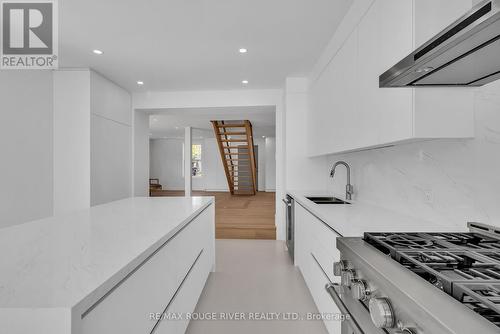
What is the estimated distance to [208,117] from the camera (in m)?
6.16

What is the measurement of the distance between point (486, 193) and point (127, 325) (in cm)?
164

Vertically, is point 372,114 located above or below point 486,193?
above

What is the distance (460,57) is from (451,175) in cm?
74

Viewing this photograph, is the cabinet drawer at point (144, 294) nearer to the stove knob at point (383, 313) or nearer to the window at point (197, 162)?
the stove knob at point (383, 313)

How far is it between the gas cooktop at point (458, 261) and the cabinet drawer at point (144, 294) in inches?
36.8

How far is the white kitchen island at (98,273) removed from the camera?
1.99 ft

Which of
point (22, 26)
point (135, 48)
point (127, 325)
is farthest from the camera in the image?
point (135, 48)

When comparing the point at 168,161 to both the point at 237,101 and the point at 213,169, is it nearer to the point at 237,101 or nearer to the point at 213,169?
the point at 213,169

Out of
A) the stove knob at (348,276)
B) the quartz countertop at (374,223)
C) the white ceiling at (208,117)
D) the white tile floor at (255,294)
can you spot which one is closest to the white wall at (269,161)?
the white ceiling at (208,117)

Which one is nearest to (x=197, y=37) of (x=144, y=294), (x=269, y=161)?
(x=144, y=294)

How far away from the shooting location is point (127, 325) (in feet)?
3.00

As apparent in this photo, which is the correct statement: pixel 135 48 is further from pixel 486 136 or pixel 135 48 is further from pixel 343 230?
pixel 486 136

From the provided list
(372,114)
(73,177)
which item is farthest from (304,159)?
(73,177)

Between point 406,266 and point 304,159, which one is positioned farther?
point 304,159
